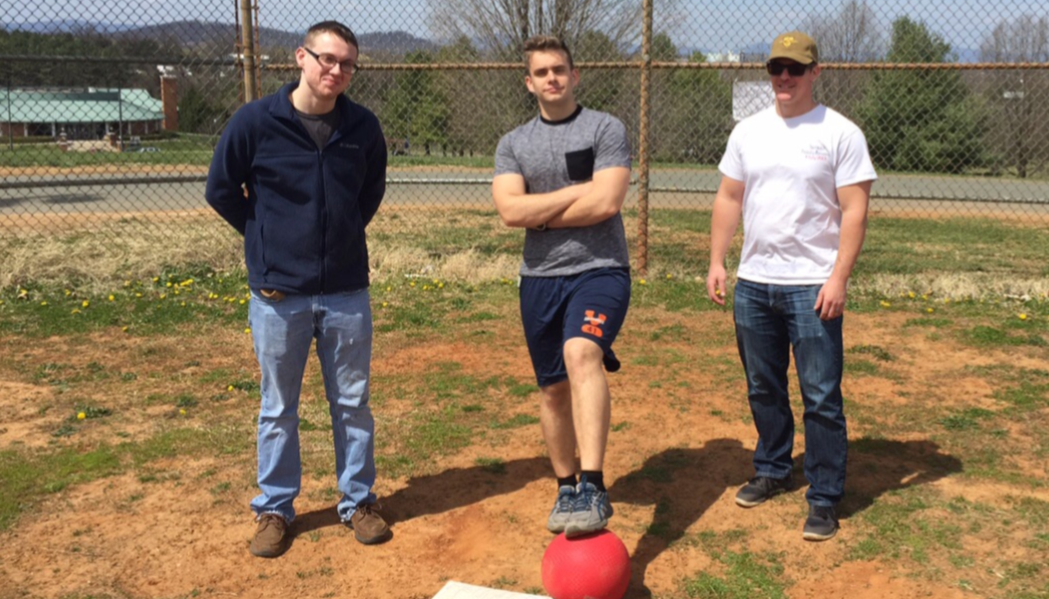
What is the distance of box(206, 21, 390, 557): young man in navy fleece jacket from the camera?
4195 mm

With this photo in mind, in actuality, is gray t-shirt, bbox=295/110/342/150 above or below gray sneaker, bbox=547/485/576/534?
above

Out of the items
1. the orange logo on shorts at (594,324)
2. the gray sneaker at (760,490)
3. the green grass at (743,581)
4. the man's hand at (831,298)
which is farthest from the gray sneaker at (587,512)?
the man's hand at (831,298)

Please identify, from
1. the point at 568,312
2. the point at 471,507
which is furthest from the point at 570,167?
the point at 471,507

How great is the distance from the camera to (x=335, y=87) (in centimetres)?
413

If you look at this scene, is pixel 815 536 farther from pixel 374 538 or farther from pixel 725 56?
pixel 725 56

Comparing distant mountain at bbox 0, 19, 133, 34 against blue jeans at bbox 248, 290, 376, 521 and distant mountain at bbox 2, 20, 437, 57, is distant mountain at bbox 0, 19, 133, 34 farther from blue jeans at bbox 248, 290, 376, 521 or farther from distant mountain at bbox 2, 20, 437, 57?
blue jeans at bbox 248, 290, 376, 521

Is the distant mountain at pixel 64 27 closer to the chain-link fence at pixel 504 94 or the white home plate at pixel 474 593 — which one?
the chain-link fence at pixel 504 94

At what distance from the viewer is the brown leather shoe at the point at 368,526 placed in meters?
4.44

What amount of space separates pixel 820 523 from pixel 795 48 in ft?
6.71

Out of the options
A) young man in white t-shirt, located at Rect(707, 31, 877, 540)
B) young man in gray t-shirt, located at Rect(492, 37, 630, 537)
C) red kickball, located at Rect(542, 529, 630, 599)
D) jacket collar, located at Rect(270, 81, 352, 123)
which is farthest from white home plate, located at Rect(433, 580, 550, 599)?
jacket collar, located at Rect(270, 81, 352, 123)

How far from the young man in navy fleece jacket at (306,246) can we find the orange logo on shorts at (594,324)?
1.02 meters

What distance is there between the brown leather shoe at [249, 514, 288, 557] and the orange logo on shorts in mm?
1599

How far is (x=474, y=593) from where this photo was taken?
3.87 metres

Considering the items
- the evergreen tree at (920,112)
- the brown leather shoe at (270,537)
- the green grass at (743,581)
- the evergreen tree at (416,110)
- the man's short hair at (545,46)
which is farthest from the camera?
the evergreen tree at (920,112)
